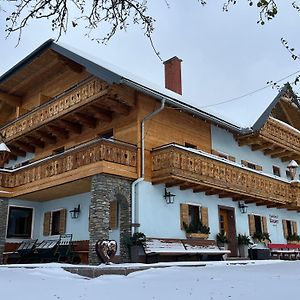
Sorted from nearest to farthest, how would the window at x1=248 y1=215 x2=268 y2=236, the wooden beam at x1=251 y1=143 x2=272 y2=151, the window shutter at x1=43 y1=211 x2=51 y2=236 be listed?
1. the window shutter at x1=43 y1=211 x2=51 y2=236
2. the window at x1=248 y1=215 x2=268 y2=236
3. the wooden beam at x1=251 y1=143 x2=272 y2=151

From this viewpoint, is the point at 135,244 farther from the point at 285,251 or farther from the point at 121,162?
the point at 285,251

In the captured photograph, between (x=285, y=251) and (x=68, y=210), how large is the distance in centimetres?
1060

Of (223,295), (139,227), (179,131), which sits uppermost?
(179,131)

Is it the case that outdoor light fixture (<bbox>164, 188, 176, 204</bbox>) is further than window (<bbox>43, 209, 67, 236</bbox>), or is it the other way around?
window (<bbox>43, 209, 67, 236</bbox>)

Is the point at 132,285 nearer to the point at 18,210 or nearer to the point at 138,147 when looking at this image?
the point at 138,147

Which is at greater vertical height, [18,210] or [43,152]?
[43,152]

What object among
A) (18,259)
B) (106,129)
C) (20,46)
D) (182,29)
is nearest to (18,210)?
(18,259)

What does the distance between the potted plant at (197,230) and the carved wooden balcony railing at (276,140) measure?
5475 millimetres

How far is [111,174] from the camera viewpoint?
13617mm

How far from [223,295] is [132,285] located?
1.86 m

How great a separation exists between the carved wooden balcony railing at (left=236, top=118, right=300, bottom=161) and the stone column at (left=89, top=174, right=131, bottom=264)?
803 cm

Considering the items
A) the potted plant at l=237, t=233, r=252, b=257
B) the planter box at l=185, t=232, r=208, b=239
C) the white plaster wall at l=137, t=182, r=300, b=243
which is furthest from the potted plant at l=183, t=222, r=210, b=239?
the potted plant at l=237, t=233, r=252, b=257

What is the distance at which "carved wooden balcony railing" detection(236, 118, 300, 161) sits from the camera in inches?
794

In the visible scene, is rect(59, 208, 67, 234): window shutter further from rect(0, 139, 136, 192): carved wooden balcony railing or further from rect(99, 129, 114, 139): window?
rect(99, 129, 114, 139): window
